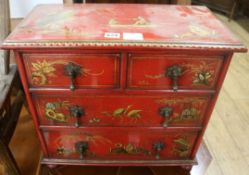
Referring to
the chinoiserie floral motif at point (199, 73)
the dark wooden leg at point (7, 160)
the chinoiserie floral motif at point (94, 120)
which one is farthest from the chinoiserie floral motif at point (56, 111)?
the chinoiserie floral motif at point (199, 73)

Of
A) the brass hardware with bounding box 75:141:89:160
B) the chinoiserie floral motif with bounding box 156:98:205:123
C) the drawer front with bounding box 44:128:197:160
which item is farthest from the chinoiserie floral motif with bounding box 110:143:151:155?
the chinoiserie floral motif with bounding box 156:98:205:123

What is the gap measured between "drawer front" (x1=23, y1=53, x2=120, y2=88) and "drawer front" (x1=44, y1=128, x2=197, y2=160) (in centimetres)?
26

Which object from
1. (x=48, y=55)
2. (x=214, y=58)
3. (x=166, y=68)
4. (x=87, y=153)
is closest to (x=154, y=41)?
(x=166, y=68)

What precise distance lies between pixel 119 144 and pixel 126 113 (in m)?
0.21

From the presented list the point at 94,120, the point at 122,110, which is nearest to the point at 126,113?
the point at 122,110

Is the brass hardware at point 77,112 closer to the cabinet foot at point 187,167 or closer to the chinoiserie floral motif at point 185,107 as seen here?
the chinoiserie floral motif at point 185,107

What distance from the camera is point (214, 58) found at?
0.83 metres

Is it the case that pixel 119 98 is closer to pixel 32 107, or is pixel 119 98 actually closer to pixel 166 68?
pixel 166 68

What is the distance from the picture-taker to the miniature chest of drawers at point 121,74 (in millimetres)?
799

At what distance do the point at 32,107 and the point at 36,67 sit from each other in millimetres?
198

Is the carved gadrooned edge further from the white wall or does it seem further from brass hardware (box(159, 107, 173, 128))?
the white wall

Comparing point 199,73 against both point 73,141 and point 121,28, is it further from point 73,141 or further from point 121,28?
point 73,141

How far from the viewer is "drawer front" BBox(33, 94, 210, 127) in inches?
37.1

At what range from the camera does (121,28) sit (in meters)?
0.88
